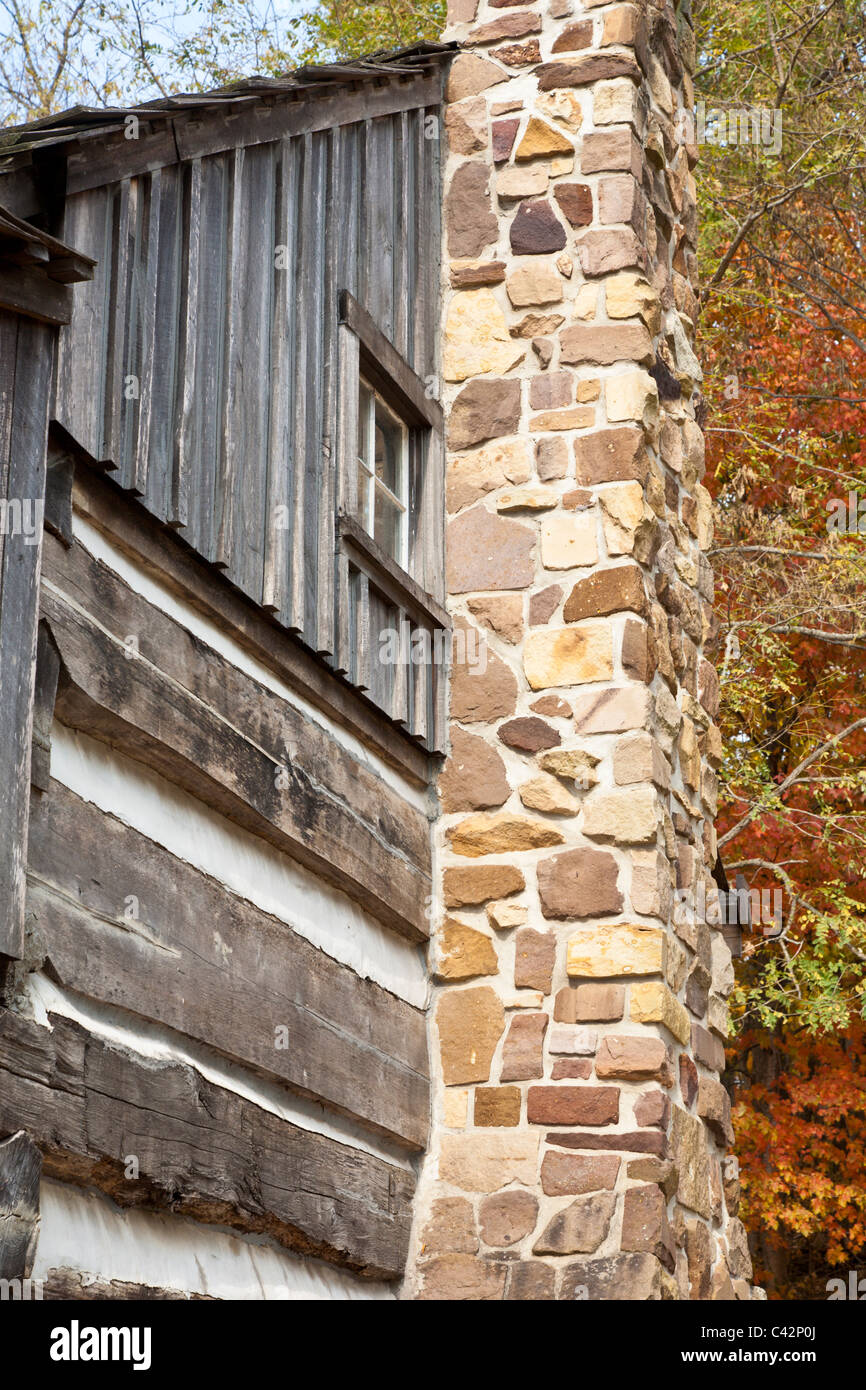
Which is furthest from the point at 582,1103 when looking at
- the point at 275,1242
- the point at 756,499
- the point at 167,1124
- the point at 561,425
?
the point at 756,499

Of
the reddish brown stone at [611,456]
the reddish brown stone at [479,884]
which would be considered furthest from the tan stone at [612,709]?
the reddish brown stone at [611,456]

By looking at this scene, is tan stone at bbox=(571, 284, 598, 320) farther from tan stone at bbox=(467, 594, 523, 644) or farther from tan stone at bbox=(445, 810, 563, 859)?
tan stone at bbox=(445, 810, 563, 859)

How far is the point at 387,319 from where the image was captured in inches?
230

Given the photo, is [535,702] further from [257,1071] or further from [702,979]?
[257,1071]

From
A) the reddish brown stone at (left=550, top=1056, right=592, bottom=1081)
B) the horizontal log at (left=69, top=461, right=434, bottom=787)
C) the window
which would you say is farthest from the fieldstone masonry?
the horizontal log at (left=69, top=461, right=434, bottom=787)

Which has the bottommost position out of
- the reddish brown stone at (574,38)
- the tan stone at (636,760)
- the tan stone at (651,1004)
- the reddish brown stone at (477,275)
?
the tan stone at (651,1004)

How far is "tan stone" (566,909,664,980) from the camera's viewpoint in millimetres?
5406

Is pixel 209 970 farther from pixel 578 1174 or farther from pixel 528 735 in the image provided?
pixel 528 735

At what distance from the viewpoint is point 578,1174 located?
17.2 ft

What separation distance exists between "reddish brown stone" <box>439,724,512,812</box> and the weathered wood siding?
15 centimetres

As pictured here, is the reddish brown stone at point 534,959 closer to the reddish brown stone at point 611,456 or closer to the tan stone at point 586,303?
the reddish brown stone at point 611,456

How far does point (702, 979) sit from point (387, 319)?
8.93 ft

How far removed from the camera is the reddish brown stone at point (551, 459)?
602 centimetres

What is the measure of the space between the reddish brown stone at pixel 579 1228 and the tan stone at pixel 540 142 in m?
3.92
